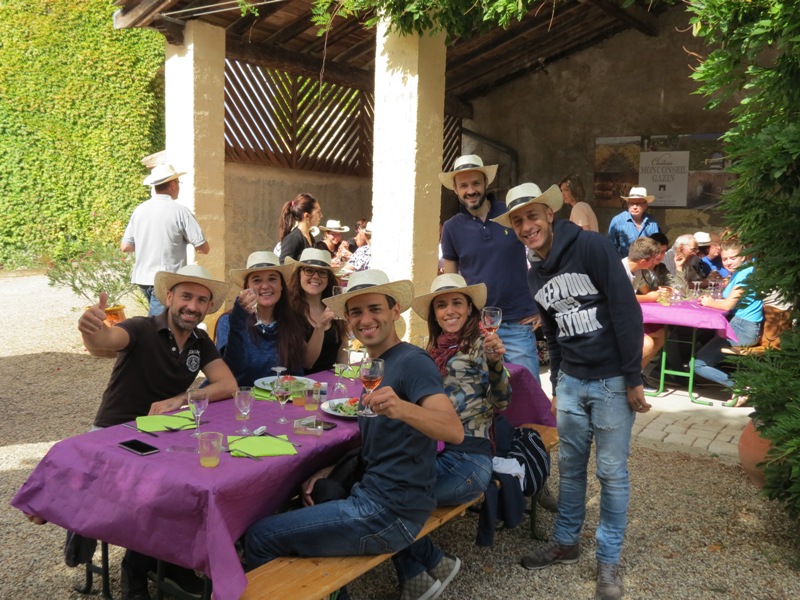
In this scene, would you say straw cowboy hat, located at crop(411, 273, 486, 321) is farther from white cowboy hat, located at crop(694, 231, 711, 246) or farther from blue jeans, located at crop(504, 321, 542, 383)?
white cowboy hat, located at crop(694, 231, 711, 246)

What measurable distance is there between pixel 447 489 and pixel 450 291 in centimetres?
98

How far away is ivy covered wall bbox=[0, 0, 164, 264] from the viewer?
47.4ft

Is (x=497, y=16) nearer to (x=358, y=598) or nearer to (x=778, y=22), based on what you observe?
(x=778, y=22)

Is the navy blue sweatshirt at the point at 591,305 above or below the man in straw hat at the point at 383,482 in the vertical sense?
above

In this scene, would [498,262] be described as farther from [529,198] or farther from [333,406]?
[333,406]

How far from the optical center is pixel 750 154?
13.2ft

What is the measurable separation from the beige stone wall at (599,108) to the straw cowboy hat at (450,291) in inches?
382

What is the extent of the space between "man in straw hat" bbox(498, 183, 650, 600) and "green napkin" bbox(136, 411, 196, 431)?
175 cm

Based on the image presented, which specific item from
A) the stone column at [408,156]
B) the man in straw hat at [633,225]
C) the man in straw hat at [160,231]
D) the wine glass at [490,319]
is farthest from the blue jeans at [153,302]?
the man in straw hat at [633,225]

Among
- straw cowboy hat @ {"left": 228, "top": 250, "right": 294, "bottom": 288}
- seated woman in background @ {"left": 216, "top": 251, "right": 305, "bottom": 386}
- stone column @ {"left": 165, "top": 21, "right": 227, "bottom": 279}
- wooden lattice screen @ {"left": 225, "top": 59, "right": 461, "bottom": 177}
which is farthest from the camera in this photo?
wooden lattice screen @ {"left": 225, "top": 59, "right": 461, "bottom": 177}

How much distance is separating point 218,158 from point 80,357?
2.93 m

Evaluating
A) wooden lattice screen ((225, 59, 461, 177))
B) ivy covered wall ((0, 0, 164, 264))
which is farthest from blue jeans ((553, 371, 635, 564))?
ivy covered wall ((0, 0, 164, 264))

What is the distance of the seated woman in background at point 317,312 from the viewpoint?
14.9 feet

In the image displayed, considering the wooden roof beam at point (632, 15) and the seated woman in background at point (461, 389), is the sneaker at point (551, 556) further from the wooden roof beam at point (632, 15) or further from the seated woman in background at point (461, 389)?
the wooden roof beam at point (632, 15)
